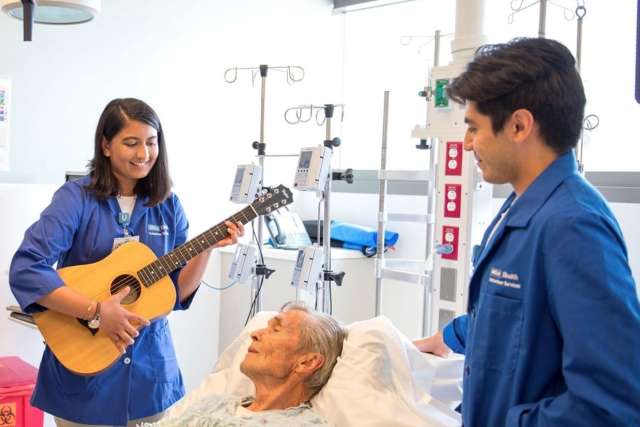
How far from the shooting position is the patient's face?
1843mm

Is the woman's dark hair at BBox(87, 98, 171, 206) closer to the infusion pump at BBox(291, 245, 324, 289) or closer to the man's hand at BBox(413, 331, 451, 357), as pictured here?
the man's hand at BBox(413, 331, 451, 357)

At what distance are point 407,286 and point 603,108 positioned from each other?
4.63 feet

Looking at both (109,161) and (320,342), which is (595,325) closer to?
(320,342)

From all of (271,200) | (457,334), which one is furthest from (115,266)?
(457,334)

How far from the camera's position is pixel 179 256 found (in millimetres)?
2158

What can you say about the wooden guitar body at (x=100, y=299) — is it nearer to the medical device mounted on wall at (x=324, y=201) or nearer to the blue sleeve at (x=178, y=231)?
the blue sleeve at (x=178, y=231)

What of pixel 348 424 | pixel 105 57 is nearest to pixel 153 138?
pixel 348 424

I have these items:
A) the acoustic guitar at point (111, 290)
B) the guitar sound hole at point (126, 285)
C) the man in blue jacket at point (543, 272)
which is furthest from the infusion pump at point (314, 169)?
the man in blue jacket at point (543, 272)

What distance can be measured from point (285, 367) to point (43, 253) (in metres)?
0.76

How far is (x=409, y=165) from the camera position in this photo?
4609 mm

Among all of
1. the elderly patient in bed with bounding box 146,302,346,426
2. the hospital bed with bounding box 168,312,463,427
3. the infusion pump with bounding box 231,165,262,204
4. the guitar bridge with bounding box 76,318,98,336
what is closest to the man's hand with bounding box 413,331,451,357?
the hospital bed with bounding box 168,312,463,427

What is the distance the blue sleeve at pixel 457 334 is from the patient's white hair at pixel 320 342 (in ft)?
1.12

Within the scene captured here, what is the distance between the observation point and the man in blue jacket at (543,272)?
3.15ft

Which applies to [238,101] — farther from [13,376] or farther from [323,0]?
[13,376]
